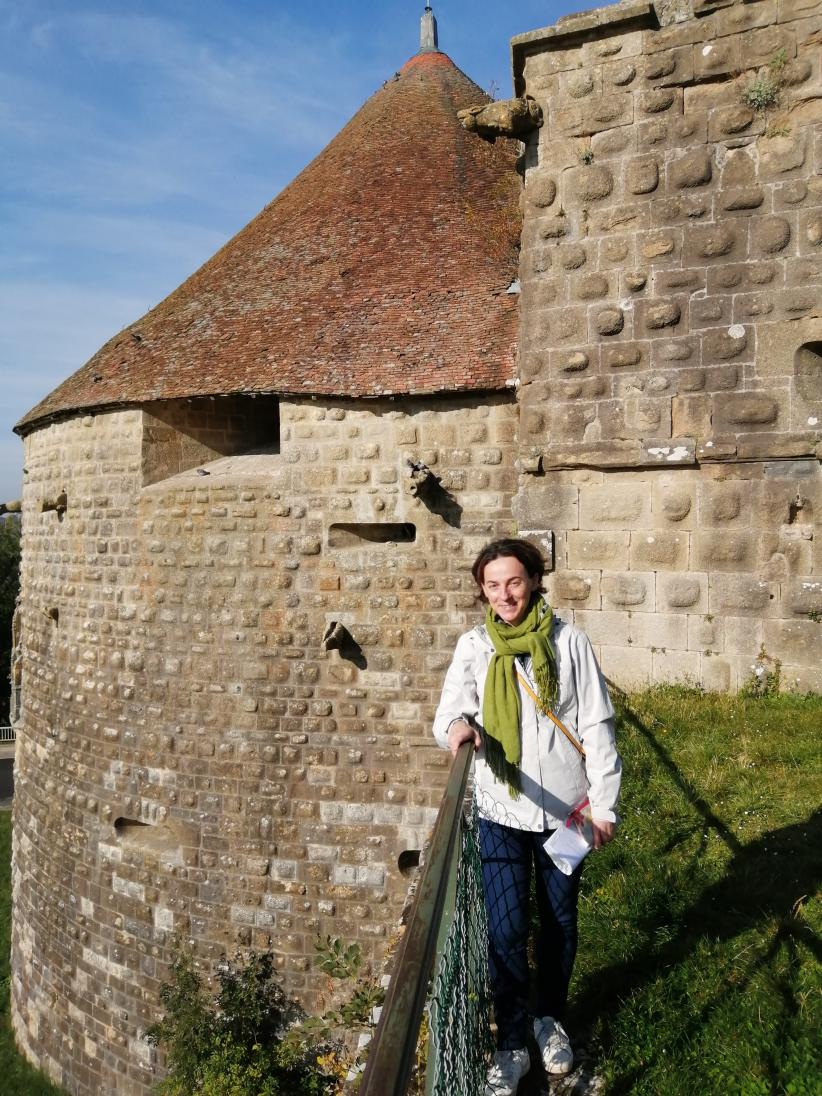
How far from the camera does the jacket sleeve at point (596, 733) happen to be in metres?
2.47

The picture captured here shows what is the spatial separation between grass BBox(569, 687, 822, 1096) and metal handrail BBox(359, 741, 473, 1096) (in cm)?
133

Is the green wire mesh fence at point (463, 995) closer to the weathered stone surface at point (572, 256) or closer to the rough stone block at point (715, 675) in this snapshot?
the rough stone block at point (715, 675)

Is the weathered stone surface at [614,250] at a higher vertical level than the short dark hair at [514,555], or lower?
higher

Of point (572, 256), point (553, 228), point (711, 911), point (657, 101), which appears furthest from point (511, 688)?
point (657, 101)

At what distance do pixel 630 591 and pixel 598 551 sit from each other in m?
0.34

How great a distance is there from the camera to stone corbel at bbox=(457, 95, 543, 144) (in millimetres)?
5719

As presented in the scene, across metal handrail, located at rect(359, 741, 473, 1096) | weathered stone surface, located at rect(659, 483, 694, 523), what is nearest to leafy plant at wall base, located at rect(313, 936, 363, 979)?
weathered stone surface, located at rect(659, 483, 694, 523)

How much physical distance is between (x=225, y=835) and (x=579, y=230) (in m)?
5.68

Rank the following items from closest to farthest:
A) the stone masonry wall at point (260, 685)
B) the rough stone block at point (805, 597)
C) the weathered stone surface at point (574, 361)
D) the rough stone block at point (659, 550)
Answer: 1. the rough stone block at point (805, 597)
2. the rough stone block at point (659, 550)
3. the weathered stone surface at point (574, 361)
4. the stone masonry wall at point (260, 685)

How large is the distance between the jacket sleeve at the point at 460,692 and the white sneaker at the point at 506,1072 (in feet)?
3.09

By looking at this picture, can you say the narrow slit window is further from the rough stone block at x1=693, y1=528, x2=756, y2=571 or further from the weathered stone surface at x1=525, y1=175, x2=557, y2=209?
the weathered stone surface at x1=525, y1=175, x2=557, y2=209

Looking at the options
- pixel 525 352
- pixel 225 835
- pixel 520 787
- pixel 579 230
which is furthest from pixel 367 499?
pixel 520 787

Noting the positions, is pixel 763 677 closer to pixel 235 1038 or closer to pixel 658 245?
pixel 658 245

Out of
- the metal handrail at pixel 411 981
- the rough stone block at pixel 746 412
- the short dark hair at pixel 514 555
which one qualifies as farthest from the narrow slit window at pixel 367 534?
the metal handrail at pixel 411 981
